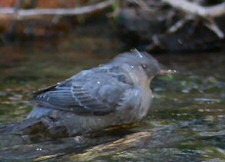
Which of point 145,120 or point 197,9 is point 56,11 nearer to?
point 197,9

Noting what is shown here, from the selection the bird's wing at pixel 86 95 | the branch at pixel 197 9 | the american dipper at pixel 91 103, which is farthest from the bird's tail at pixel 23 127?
the branch at pixel 197 9

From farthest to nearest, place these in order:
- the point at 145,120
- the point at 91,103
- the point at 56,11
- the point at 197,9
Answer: the point at 56,11
the point at 197,9
the point at 145,120
the point at 91,103

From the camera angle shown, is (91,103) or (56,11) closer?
(91,103)

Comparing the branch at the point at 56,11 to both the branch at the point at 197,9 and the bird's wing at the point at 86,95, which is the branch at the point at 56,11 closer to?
the branch at the point at 197,9

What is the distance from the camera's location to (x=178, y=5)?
26.5ft

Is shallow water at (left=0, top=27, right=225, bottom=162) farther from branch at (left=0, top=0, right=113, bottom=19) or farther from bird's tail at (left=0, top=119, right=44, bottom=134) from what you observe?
branch at (left=0, top=0, right=113, bottom=19)

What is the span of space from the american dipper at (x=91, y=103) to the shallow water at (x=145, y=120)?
0.46 ft

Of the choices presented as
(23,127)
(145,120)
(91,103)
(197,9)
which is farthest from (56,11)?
(23,127)

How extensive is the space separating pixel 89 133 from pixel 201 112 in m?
1.10

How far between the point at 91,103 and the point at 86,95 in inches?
3.3

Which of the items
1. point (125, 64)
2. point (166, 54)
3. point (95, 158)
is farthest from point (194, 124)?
point (166, 54)

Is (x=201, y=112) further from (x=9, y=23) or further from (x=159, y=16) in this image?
(x=9, y=23)

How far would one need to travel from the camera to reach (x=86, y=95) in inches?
211

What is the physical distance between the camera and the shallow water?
4559mm
